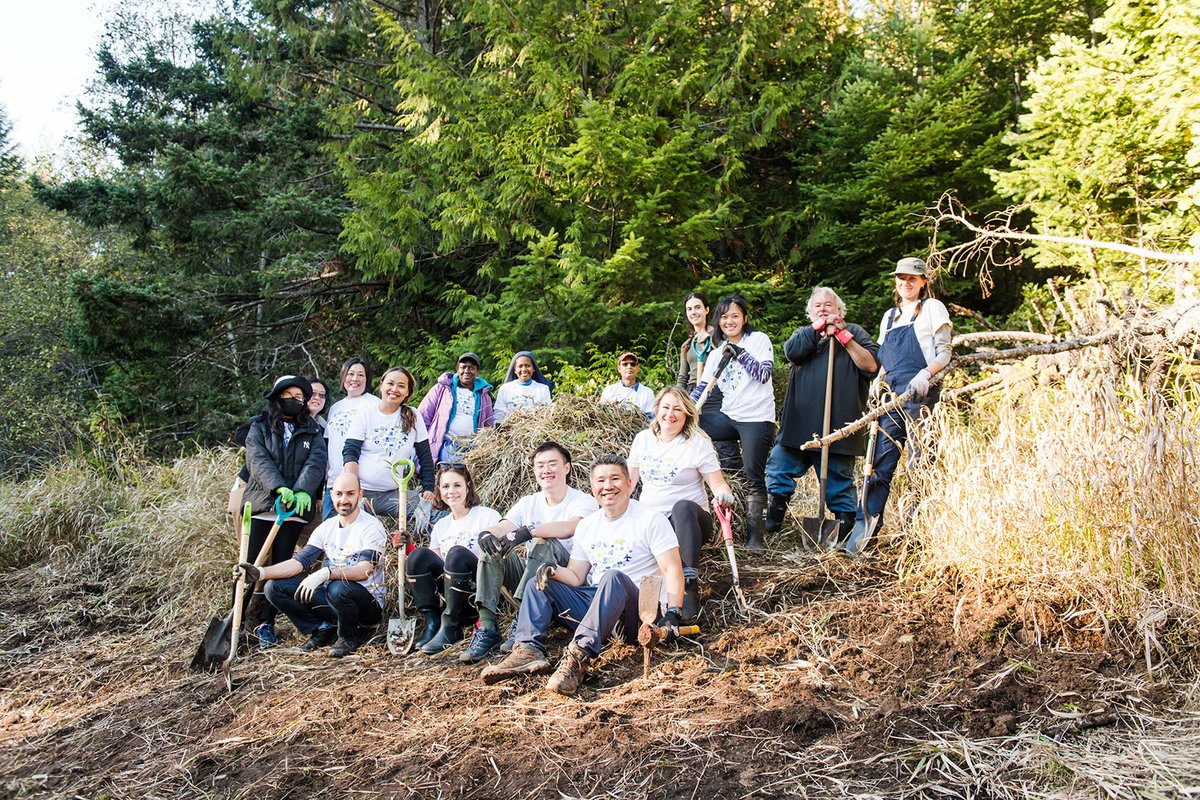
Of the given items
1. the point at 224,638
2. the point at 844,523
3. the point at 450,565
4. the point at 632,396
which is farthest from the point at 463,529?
the point at 844,523

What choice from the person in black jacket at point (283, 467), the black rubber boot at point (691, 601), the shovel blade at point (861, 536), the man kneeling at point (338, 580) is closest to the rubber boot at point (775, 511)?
the shovel blade at point (861, 536)

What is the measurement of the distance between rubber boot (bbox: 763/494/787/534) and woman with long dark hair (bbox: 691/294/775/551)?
53mm

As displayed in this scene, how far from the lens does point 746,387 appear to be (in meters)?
5.04

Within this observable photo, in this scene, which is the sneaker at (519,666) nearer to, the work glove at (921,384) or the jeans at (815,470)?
the jeans at (815,470)

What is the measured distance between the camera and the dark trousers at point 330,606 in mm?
4441

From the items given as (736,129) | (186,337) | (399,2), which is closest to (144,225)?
(186,337)

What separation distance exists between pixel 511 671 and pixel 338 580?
4.45 ft

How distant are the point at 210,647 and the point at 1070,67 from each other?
31.4ft

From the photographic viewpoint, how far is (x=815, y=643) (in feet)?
12.0

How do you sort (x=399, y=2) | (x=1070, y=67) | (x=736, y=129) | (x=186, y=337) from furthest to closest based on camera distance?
1. (x=399, y=2)
2. (x=186, y=337)
3. (x=736, y=129)
4. (x=1070, y=67)

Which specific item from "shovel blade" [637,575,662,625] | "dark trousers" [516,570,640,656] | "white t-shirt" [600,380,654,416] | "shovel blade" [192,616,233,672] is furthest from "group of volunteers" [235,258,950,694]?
"white t-shirt" [600,380,654,416]

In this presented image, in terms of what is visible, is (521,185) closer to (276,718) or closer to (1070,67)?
(1070,67)

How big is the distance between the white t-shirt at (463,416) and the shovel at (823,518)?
2485mm

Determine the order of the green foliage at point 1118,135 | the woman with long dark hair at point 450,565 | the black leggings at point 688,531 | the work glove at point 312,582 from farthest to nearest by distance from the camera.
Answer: the green foliage at point 1118,135 → the work glove at point 312,582 → the woman with long dark hair at point 450,565 → the black leggings at point 688,531
